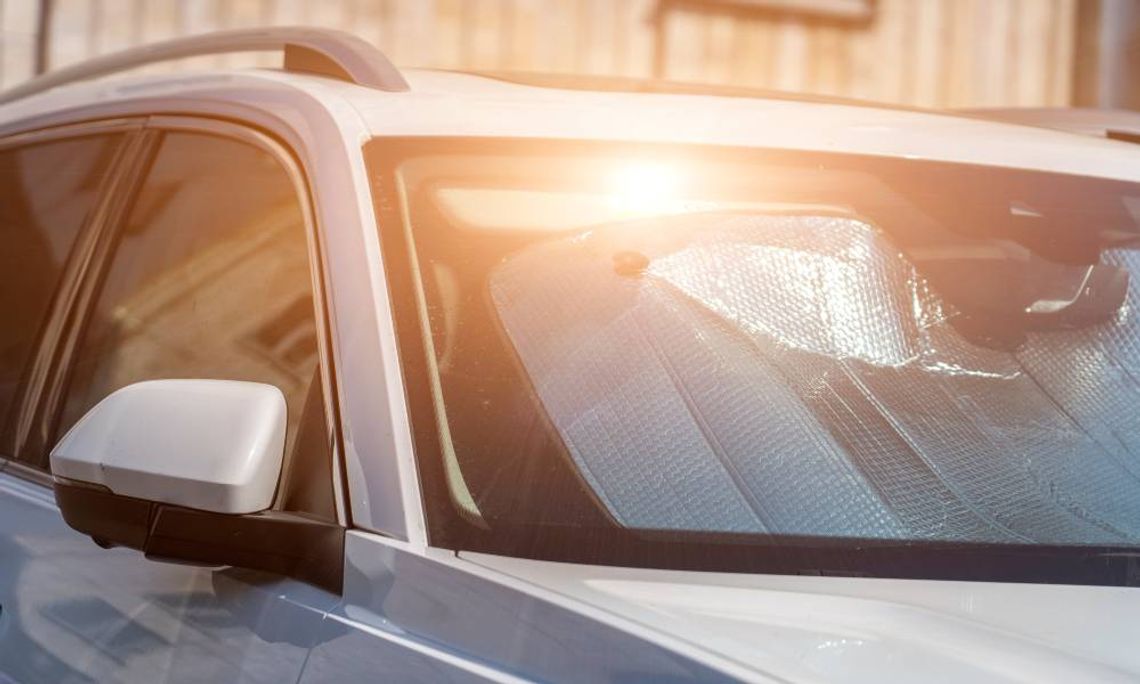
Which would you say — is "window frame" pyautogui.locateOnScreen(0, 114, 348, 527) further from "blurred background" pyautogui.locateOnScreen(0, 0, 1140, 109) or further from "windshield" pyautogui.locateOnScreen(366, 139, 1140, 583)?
"blurred background" pyautogui.locateOnScreen(0, 0, 1140, 109)

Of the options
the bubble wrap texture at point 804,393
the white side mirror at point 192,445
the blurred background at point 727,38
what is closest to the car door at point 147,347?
the white side mirror at point 192,445

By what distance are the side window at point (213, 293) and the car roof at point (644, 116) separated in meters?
0.11

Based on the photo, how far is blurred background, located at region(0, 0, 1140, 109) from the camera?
305 inches

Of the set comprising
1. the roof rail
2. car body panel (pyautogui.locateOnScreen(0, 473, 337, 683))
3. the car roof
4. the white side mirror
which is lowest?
car body panel (pyautogui.locateOnScreen(0, 473, 337, 683))

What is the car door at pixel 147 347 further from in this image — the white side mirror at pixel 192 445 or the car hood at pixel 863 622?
the car hood at pixel 863 622

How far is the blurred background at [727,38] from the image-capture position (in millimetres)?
7750

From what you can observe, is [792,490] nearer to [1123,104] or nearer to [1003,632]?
[1003,632]

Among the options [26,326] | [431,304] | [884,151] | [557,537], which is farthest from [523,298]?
[26,326]

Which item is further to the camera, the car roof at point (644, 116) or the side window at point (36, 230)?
the side window at point (36, 230)

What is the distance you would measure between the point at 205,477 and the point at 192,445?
0.14 ft

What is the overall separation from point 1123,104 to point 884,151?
799 cm

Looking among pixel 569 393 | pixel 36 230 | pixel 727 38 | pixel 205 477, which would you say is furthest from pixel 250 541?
pixel 727 38

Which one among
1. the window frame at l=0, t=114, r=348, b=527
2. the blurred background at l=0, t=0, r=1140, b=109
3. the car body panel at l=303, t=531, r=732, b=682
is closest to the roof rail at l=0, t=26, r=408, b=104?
the window frame at l=0, t=114, r=348, b=527

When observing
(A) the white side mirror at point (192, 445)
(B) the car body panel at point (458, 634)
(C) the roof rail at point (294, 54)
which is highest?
(C) the roof rail at point (294, 54)
